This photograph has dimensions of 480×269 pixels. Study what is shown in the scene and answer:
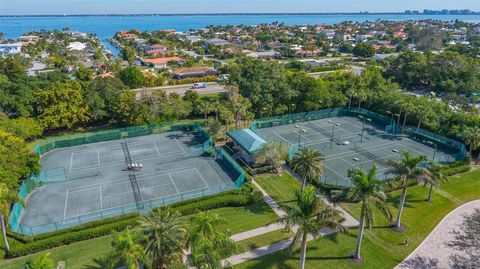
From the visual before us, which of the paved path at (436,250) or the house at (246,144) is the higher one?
the house at (246,144)

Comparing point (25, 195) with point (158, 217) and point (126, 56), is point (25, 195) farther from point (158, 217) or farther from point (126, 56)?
point (126, 56)

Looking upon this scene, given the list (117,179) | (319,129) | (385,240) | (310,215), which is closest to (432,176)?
(385,240)

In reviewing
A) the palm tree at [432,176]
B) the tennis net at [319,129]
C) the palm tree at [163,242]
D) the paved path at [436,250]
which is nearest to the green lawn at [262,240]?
the palm tree at [163,242]

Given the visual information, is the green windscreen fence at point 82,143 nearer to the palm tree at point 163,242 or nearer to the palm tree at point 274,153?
the palm tree at point 274,153

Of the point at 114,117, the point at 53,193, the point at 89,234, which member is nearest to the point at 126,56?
the point at 114,117

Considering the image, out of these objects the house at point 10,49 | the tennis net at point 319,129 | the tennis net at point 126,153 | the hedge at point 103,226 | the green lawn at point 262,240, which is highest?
the house at point 10,49

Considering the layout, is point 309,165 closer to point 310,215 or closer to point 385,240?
point 385,240
